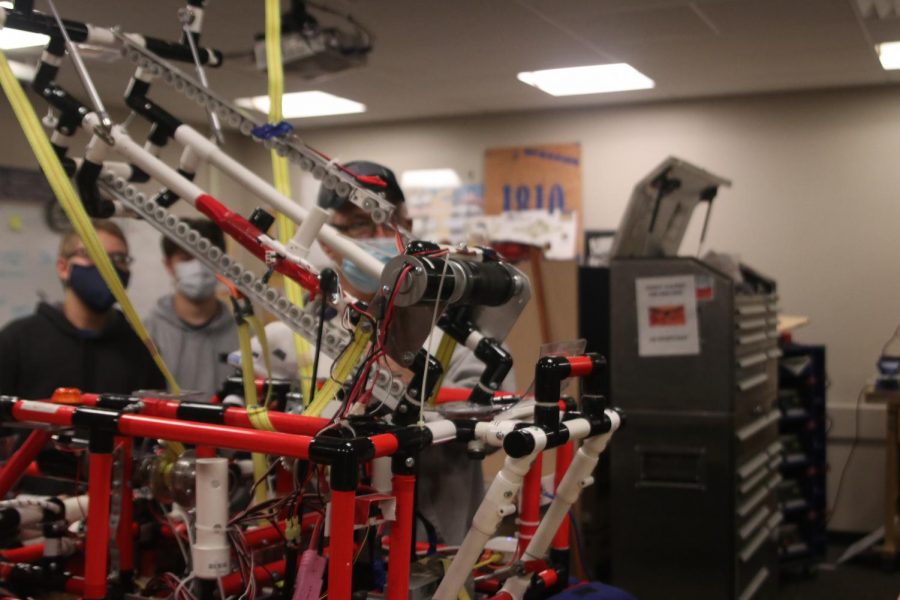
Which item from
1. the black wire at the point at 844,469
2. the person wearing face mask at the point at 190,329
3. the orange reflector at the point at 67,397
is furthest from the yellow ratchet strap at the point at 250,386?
the black wire at the point at 844,469

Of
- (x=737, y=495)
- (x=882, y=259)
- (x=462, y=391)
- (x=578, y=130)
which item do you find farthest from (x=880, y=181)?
(x=462, y=391)

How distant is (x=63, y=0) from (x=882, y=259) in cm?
427

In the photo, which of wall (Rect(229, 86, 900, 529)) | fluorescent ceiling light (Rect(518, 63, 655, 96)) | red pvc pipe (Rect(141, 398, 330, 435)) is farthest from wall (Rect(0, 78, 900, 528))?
red pvc pipe (Rect(141, 398, 330, 435))

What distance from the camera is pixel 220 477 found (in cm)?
142

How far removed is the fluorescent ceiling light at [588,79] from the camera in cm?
481

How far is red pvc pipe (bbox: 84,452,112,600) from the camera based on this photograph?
149cm

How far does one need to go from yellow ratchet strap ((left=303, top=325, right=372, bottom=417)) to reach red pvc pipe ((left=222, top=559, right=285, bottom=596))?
0.30m

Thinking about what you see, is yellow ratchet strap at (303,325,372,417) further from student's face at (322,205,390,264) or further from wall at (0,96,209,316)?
wall at (0,96,209,316)

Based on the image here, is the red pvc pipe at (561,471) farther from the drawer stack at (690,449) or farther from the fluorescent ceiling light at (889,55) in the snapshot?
the fluorescent ceiling light at (889,55)

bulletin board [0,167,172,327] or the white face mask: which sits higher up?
bulletin board [0,167,172,327]

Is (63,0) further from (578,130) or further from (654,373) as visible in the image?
(578,130)

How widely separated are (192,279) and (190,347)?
24 cm

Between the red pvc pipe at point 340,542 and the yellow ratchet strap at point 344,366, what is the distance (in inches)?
11.5

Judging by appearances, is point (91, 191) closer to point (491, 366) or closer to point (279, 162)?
point (279, 162)
